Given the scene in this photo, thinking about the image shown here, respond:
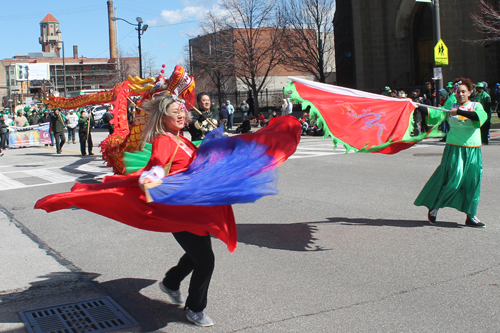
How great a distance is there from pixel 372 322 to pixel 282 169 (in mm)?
9030

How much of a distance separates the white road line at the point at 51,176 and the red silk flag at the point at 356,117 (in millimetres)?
7942

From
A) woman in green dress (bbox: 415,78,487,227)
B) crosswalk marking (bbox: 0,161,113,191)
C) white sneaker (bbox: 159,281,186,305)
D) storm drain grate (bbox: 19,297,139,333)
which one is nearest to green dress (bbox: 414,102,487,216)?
woman in green dress (bbox: 415,78,487,227)

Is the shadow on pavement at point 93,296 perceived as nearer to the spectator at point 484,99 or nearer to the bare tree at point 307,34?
the spectator at point 484,99

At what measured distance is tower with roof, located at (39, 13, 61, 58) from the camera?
14275 cm

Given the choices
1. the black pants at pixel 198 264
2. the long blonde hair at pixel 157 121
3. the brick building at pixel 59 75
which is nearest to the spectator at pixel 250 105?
the long blonde hair at pixel 157 121

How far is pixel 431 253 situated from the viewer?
543 cm

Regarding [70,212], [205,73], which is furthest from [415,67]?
[70,212]

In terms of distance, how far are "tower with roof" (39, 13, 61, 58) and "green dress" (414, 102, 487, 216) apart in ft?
493

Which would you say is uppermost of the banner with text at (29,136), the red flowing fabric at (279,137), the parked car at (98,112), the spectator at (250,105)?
the parked car at (98,112)

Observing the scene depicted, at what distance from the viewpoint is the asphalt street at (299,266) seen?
13.0 feet

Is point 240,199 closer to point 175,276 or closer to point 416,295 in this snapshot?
point 175,276

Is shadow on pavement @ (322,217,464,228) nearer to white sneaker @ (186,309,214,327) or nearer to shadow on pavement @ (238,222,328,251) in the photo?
shadow on pavement @ (238,222,328,251)

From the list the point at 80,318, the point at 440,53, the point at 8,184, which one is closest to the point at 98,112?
the point at 440,53

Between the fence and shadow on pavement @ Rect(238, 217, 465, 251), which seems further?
the fence
